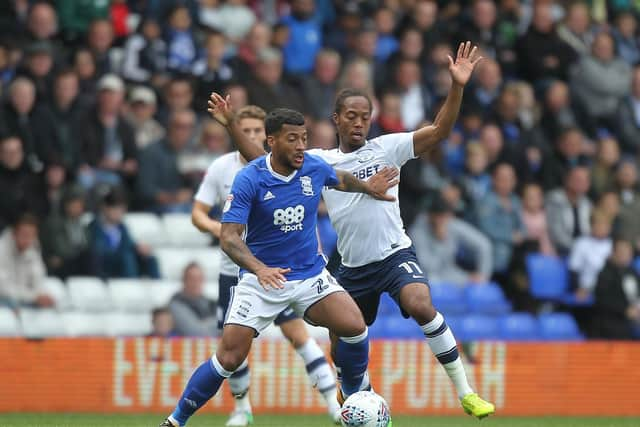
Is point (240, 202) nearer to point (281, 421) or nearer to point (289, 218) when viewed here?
point (289, 218)

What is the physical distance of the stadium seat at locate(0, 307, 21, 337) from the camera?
16031mm

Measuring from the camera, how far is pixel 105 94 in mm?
17438

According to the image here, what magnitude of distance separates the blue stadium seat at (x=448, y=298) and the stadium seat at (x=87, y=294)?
442cm

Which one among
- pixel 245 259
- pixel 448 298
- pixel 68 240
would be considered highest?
pixel 245 259

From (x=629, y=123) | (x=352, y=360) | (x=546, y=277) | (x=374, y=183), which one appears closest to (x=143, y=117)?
(x=546, y=277)

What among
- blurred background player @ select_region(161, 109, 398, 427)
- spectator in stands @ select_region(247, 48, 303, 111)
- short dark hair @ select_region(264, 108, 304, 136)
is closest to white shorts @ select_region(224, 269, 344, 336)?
blurred background player @ select_region(161, 109, 398, 427)

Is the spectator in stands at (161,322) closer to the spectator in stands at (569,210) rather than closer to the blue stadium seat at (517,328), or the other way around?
the blue stadium seat at (517,328)

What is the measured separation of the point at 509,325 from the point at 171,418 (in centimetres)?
844

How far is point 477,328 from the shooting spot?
18.3m

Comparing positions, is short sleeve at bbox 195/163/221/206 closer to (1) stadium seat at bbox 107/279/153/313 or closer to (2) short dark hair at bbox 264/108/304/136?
(2) short dark hair at bbox 264/108/304/136

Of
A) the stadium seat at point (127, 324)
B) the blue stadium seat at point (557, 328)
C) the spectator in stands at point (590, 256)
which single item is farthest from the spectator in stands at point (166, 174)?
the spectator in stands at point (590, 256)

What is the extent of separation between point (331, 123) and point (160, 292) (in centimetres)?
366

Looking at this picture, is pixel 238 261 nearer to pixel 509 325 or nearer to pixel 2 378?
pixel 2 378

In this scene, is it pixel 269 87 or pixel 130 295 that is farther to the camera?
pixel 269 87
